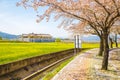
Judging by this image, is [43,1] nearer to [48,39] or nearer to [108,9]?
[108,9]

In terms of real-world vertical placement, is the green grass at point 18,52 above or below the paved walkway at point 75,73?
above

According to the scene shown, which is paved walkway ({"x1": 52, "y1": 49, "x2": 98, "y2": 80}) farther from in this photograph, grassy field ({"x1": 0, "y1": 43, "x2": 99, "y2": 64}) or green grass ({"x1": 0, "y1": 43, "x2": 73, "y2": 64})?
green grass ({"x1": 0, "y1": 43, "x2": 73, "y2": 64})

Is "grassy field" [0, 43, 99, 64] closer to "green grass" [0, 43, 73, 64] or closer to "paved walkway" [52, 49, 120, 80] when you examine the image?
"green grass" [0, 43, 73, 64]

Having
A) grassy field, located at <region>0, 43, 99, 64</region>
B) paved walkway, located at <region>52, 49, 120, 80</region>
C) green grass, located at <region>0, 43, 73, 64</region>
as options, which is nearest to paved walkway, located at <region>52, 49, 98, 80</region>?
paved walkway, located at <region>52, 49, 120, 80</region>

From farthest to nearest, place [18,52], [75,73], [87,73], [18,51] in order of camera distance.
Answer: [18,51] → [18,52] → [75,73] → [87,73]

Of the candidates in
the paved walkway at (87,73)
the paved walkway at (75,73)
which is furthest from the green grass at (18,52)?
the paved walkway at (87,73)

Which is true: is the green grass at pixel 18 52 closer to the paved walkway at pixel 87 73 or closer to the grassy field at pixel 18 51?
the grassy field at pixel 18 51

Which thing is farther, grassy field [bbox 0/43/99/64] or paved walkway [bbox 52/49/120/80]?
grassy field [bbox 0/43/99/64]

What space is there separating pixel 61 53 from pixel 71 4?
25232mm

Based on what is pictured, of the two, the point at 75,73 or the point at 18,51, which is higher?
the point at 18,51

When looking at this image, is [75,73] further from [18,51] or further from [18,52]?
[18,51]

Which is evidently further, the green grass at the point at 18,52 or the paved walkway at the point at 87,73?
the green grass at the point at 18,52

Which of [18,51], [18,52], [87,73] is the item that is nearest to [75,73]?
[87,73]

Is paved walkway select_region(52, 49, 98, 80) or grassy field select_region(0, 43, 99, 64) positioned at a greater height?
grassy field select_region(0, 43, 99, 64)
